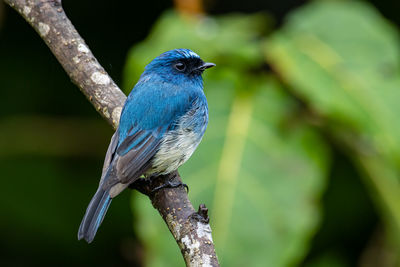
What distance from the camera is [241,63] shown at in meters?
3.93

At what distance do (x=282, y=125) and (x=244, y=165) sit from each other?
1.33ft

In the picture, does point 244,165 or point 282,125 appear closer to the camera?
point 244,165

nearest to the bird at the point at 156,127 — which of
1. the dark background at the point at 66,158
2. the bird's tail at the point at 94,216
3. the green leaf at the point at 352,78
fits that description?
the bird's tail at the point at 94,216

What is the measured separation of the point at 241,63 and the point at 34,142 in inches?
88.3

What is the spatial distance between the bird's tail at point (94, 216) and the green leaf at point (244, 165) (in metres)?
0.44

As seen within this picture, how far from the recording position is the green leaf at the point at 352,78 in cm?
378

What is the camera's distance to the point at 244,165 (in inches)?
142

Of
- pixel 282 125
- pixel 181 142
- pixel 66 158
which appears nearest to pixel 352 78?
pixel 282 125

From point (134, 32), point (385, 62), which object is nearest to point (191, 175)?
point (385, 62)

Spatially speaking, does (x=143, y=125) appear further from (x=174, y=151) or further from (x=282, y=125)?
(x=282, y=125)

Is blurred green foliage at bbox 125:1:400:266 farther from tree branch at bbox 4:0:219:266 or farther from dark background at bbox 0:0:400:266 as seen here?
dark background at bbox 0:0:400:266

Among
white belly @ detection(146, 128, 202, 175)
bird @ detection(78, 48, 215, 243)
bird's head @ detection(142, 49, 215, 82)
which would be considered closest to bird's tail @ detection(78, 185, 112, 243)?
bird @ detection(78, 48, 215, 243)

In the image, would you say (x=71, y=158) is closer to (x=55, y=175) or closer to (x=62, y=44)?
(x=55, y=175)

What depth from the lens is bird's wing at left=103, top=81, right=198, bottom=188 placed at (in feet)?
9.85
